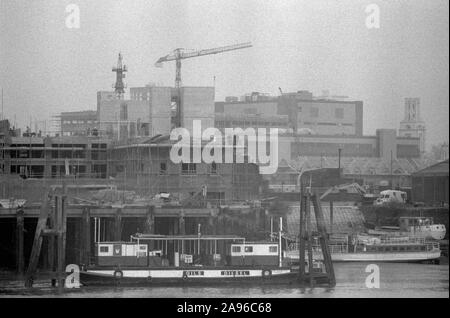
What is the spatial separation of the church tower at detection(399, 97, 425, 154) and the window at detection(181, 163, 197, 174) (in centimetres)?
698

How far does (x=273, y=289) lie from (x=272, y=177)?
12.1 meters

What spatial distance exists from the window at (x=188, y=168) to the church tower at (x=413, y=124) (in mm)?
6983

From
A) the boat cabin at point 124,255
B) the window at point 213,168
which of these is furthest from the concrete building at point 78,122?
the boat cabin at point 124,255

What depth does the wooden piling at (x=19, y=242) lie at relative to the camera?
26047mm

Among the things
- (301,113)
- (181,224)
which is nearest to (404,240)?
(181,224)

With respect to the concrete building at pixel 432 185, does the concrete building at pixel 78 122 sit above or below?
above

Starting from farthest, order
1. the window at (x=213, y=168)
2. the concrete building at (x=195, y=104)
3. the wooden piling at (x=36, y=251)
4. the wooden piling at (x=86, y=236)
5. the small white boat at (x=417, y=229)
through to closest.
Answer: the concrete building at (x=195, y=104) < the window at (x=213, y=168) < the small white boat at (x=417, y=229) < the wooden piling at (x=86, y=236) < the wooden piling at (x=36, y=251)

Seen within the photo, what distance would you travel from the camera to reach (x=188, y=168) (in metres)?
33.1

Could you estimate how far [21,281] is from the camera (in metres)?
24.9

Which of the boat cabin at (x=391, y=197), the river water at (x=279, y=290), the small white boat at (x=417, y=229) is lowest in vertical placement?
the river water at (x=279, y=290)

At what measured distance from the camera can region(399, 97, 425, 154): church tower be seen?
38562mm

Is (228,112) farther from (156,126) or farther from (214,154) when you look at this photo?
(214,154)

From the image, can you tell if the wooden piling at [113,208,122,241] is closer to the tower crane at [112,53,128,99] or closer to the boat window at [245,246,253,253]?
the boat window at [245,246,253,253]

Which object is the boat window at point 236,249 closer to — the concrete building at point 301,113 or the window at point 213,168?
the window at point 213,168
